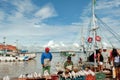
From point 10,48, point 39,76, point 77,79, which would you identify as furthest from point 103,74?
point 10,48

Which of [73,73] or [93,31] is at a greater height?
[93,31]

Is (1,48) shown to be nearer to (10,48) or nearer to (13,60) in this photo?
(10,48)

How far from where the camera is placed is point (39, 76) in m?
14.0

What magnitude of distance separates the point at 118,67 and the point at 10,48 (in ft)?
287

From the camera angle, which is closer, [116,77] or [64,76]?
[64,76]

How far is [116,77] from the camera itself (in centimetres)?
1628

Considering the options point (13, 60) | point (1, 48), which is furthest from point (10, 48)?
point (13, 60)

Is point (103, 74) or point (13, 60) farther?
point (13, 60)

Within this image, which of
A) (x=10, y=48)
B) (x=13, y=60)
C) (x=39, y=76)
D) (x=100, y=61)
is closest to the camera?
(x=39, y=76)

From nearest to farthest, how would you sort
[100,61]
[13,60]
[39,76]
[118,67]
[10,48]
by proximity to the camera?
[39,76]
[118,67]
[100,61]
[13,60]
[10,48]

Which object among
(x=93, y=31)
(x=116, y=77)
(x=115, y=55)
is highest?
(x=93, y=31)

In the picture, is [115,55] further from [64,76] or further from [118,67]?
[64,76]

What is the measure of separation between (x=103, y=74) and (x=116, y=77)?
100 centimetres

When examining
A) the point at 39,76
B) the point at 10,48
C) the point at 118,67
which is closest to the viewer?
the point at 39,76
